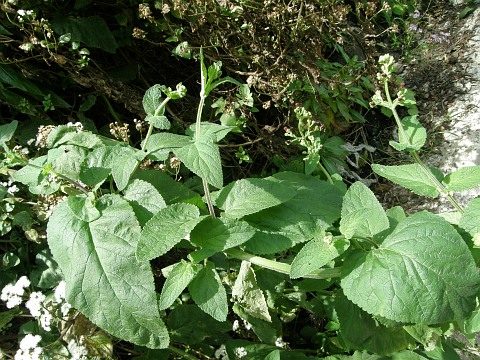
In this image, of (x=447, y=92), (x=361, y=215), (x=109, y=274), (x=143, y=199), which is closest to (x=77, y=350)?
(x=109, y=274)

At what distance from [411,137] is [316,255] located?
50cm

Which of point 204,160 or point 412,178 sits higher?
point 204,160

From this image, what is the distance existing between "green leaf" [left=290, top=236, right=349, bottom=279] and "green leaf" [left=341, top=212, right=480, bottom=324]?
0.28ft

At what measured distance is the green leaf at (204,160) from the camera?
1.01 metres

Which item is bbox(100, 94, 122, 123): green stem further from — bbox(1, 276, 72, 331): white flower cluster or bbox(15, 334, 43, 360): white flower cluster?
bbox(15, 334, 43, 360): white flower cluster

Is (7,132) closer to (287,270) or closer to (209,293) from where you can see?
(209,293)

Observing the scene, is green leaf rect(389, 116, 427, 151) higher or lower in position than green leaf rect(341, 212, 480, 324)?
higher

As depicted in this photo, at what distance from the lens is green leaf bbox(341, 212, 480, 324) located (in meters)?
1.01

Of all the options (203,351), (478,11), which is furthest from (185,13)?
(478,11)

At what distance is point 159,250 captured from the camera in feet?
3.43

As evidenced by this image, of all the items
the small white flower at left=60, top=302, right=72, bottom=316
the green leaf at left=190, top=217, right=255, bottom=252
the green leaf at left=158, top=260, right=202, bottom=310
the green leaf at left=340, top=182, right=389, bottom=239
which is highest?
the green leaf at left=340, top=182, right=389, bottom=239

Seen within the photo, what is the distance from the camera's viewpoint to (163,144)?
1.22 meters

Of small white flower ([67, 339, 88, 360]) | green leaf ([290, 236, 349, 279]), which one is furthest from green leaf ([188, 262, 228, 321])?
small white flower ([67, 339, 88, 360])

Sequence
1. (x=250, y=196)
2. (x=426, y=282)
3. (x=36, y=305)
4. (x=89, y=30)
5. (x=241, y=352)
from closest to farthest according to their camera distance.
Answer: (x=426, y=282)
(x=250, y=196)
(x=36, y=305)
(x=241, y=352)
(x=89, y=30)
